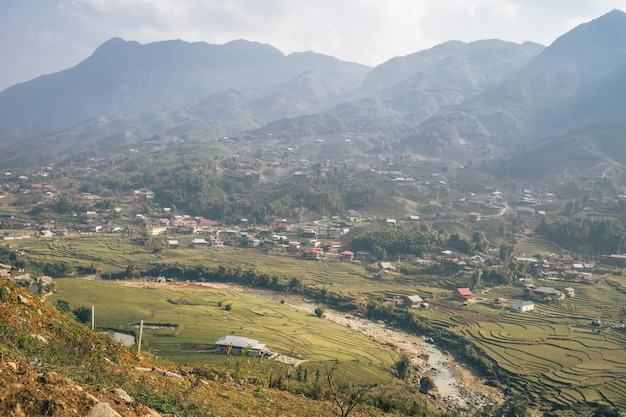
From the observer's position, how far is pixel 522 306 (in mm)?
36125

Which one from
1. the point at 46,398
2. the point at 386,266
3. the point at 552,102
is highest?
the point at 552,102

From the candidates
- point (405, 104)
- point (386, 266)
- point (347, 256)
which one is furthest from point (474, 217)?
point (405, 104)

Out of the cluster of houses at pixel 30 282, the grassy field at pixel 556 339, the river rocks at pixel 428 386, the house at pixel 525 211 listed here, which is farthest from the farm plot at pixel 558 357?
the house at pixel 525 211

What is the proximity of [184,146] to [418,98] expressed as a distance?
300 ft

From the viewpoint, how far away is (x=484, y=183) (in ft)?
291

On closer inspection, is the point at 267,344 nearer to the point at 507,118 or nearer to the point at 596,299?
the point at 596,299

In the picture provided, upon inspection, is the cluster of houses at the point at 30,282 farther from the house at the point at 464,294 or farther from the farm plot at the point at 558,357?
the house at the point at 464,294

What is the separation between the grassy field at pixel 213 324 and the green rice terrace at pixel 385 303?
0.07 m

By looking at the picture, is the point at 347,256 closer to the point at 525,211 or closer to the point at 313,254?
the point at 313,254

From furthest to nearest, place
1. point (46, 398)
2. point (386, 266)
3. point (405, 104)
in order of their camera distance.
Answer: point (405, 104) → point (386, 266) → point (46, 398)

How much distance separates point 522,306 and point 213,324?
866 inches

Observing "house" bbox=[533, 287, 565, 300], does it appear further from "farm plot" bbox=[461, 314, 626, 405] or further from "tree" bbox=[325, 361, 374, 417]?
"tree" bbox=[325, 361, 374, 417]

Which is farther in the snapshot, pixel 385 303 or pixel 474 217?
pixel 474 217

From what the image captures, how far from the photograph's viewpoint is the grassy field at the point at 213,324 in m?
26.1
